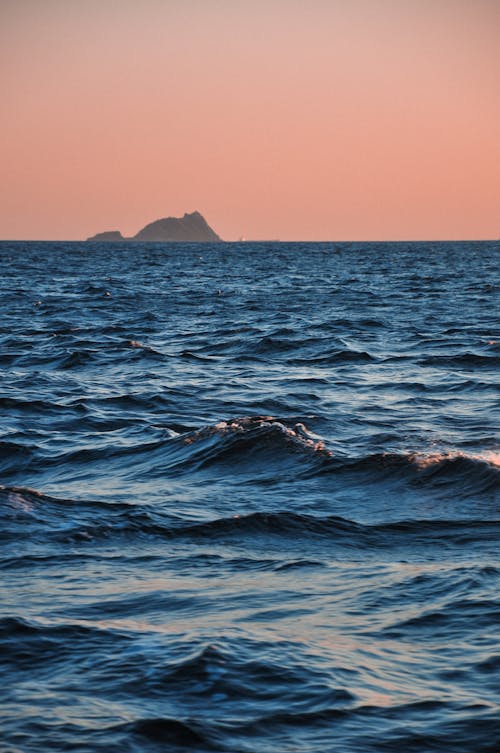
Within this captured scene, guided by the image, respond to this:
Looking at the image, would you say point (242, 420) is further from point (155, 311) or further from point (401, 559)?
point (155, 311)

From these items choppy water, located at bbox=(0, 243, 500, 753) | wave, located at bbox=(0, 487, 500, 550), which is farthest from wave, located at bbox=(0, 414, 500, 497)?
wave, located at bbox=(0, 487, 500, 550)

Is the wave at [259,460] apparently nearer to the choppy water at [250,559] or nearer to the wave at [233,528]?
the choppy water at [250,559]

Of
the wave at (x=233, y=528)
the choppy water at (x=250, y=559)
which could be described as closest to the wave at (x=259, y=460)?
the choppy water at (x=250, y=559)

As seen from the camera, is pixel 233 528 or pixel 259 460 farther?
pixel 259 460

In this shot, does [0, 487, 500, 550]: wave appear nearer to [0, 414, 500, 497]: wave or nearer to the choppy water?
the choppy water

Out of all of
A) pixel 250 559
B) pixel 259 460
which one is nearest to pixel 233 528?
pixel 250 559

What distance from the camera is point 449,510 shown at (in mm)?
10898

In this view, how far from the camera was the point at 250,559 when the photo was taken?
9164mm

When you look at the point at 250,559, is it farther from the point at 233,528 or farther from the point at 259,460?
the point at 259,460

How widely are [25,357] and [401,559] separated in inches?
679

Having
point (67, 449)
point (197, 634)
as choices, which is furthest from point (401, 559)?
point (67, 449)

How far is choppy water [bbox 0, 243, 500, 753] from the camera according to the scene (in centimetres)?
612

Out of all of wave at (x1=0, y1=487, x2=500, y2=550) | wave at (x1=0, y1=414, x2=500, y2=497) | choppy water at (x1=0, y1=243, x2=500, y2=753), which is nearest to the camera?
choppy water at (x1=0, y1=243, x2=500, y2=753)

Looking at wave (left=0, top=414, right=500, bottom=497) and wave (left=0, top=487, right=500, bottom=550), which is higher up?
wave (left=0, top=414, right=500, bottom=497)
